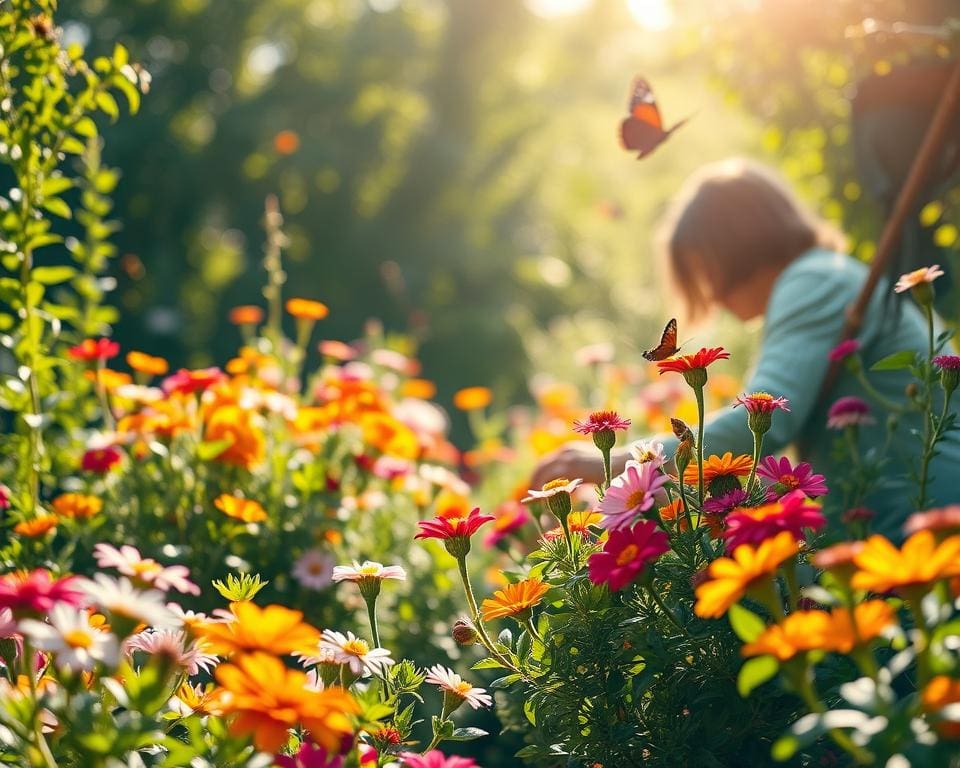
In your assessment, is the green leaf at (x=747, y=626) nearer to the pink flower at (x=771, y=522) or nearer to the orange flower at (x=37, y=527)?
the pink flower at (x=771, y=522)

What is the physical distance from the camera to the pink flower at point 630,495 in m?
0.88

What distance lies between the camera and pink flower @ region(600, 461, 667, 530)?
877mm

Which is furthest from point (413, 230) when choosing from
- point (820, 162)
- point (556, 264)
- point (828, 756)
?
point (828, 756)

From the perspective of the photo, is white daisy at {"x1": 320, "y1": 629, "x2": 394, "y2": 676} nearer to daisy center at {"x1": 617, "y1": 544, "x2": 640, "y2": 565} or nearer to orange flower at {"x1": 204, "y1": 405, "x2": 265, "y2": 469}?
daisy center at {"x1": 617, "y1": 544, "x2": 640, "y2": 565}

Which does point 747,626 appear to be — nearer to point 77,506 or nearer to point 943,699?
point 943,699

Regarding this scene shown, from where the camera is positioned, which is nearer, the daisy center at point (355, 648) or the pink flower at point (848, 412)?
the daisy center at point (355, 648)

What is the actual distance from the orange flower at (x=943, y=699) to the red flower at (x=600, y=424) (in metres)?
0.46

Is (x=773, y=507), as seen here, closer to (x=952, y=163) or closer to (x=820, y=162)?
(x=952, y=163)

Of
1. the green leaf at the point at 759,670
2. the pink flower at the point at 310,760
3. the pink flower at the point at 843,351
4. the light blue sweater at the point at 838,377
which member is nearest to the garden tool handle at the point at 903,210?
the light blue sweater at the point at 838,377

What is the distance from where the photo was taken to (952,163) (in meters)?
1.72

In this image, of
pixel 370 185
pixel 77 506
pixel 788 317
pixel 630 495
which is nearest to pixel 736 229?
pixel 788 317

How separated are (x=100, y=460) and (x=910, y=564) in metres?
1.30

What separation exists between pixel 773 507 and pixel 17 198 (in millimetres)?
1120

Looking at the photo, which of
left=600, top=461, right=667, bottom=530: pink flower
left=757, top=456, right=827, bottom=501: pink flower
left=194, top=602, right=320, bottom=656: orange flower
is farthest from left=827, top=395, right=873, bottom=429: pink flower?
left=194, top=602, right=320, bottom=656: orange flower
